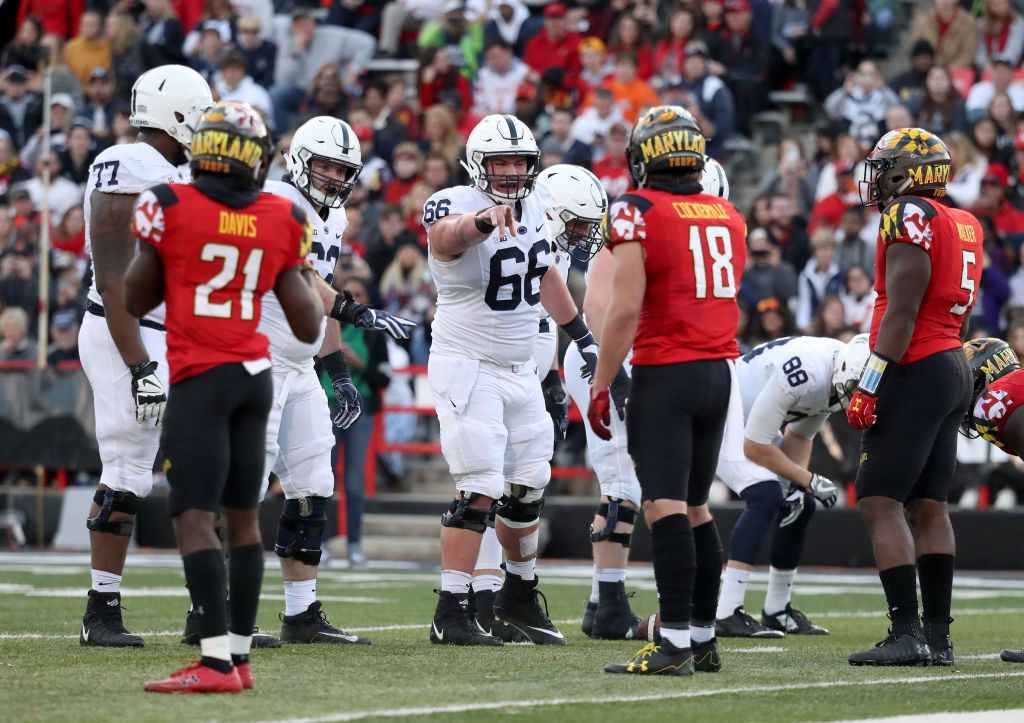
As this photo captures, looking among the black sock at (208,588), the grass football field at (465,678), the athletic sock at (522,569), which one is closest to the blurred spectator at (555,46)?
the grass football field at (465,678)


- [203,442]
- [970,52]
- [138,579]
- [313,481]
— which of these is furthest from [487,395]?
[970,52]

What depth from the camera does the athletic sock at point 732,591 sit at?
8.65 meters

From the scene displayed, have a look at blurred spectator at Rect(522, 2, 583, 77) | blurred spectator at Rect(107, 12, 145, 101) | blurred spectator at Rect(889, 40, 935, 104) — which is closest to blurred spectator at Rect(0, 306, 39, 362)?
blurred spectator at Rect(107, 12, 145, 101)

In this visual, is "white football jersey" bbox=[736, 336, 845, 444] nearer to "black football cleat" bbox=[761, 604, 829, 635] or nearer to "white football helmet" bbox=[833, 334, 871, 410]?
"white football helmet" bbox=[833, 334, 871, 410]

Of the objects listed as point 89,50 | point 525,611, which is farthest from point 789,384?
point 89,50

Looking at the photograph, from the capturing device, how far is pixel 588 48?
18.2 metres

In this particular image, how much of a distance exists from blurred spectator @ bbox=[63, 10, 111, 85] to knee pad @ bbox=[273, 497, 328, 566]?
1414cm

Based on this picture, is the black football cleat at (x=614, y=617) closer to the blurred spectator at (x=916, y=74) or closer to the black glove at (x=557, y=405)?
the black glove at (x=557, y=405)

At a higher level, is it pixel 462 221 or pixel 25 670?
pixel 462 221

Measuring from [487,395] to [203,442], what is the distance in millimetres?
2216

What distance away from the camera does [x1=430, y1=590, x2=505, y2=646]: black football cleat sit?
7.61m

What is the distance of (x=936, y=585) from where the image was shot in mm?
7223

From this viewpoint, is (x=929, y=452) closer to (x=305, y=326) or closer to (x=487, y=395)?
(x=487, y=395)

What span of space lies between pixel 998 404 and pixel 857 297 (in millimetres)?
7277
